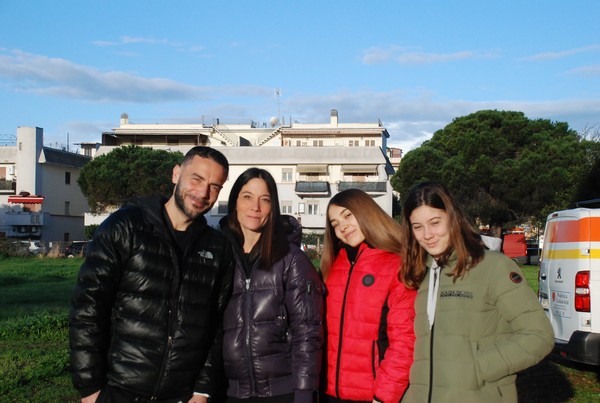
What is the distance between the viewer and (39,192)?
6278 centimetres

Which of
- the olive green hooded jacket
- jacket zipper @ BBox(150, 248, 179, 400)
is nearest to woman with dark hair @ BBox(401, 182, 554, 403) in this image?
the olive green hooded jacket

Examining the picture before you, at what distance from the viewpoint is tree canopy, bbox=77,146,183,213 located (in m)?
56.4

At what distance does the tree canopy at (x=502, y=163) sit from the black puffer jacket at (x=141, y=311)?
3979 centimetres

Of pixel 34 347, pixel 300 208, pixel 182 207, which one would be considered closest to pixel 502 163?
pixel 300 208

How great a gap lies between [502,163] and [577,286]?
38428mm

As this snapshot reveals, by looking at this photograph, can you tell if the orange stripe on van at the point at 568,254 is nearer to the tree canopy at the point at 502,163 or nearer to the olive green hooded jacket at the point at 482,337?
the olive green hooded jacket at the point at 482,337

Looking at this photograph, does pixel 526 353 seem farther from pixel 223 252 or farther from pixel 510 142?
pixel 510 142

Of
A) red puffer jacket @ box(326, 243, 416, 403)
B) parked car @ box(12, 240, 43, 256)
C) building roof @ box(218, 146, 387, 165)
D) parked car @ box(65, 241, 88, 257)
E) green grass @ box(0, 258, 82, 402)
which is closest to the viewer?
red puffer jacket @ box(326, 243, 416, 403)

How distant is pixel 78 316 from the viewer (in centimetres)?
341

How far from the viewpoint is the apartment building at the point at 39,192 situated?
57.5 meters

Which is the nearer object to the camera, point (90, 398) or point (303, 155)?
point (90, 398)

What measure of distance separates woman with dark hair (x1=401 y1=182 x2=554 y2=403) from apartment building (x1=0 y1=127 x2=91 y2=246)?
57793 mm

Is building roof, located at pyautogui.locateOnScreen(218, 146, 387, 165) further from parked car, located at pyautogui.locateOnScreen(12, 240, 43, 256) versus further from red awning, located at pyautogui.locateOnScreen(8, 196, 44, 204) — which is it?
parked car, located at pyautogui.locateOnScreen(12, 240, 43, 256)

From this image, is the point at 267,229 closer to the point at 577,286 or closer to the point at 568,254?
the point at 577,286
